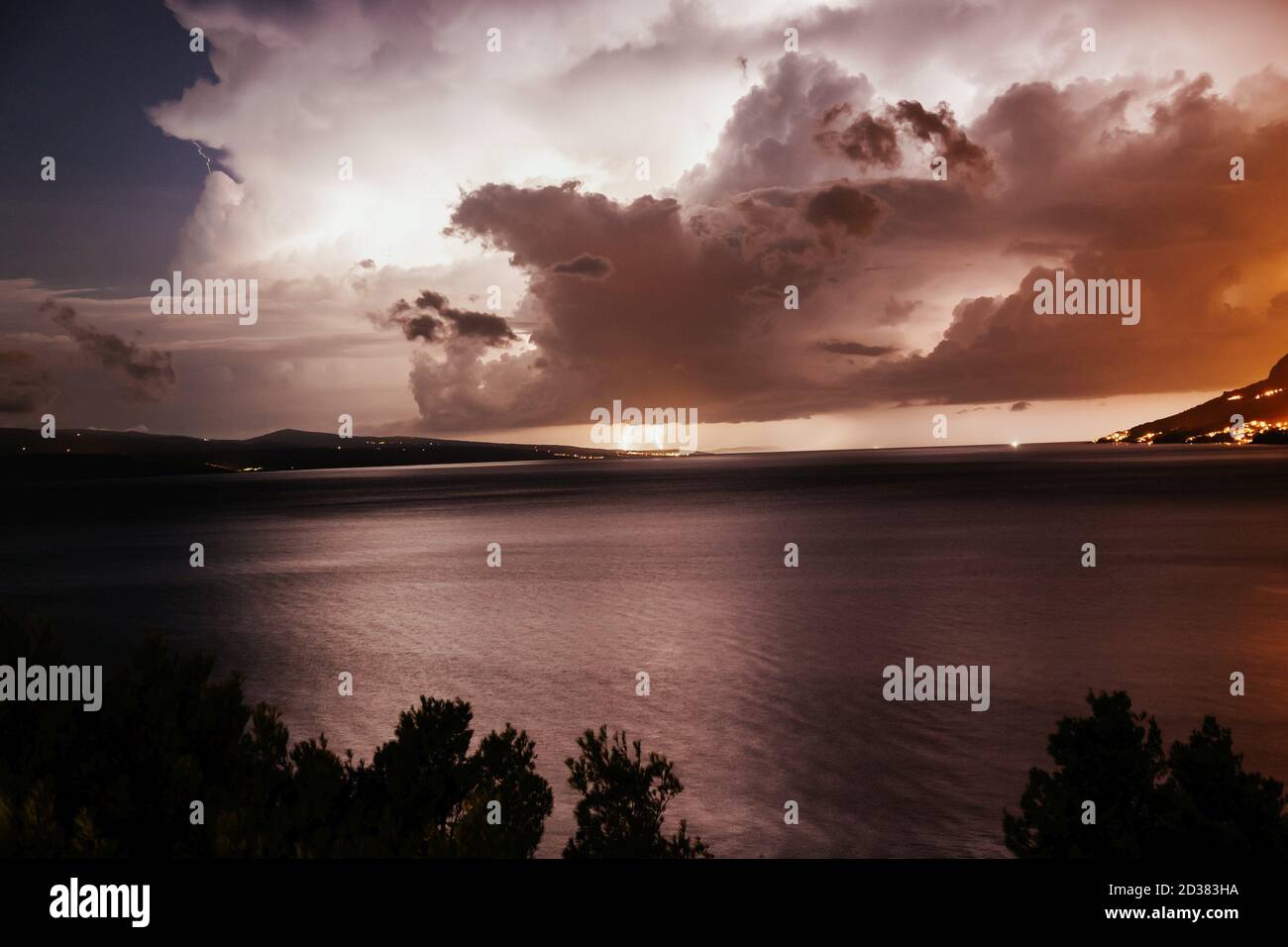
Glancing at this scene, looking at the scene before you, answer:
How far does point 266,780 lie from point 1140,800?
11.2 meters

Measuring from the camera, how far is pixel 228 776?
12711 mm

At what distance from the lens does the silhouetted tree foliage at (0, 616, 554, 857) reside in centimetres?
1088

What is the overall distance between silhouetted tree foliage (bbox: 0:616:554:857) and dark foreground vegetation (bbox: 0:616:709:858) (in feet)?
0.06

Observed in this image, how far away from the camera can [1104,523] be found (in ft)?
294

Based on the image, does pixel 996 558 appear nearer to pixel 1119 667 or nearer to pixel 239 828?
pixel 1119 667

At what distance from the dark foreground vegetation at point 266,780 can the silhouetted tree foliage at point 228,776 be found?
0.02 metres

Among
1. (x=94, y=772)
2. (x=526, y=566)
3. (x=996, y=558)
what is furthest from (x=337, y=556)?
(x=94, y=772)
